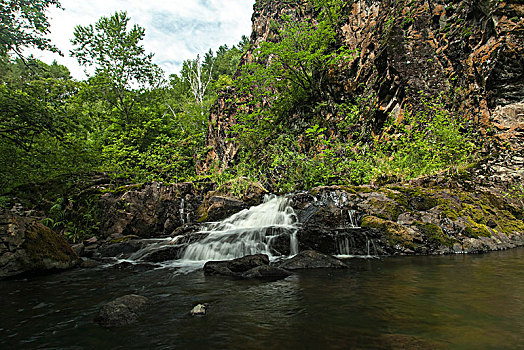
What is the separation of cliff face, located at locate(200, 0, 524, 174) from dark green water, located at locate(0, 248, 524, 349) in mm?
6532

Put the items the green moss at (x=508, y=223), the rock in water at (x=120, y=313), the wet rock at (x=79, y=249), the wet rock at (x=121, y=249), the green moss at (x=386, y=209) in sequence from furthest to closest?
the wet rock at (x=79, y=249)
the wet rock at (x=121, y=249)
the green moss at (x=386, y=209)
the green moss at (x=508, y=223)
the rock in water at (x=120, y=313)

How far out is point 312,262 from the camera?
18.3 ft

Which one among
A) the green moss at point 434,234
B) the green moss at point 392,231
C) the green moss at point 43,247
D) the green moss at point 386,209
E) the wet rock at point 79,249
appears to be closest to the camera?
the green moss at point 43,247

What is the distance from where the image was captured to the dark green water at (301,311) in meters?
2.31

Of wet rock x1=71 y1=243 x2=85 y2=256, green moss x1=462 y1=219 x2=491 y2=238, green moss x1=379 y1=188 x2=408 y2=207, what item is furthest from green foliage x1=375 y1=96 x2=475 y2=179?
wet rock x1=71 y1=243 x2=85 y2=256

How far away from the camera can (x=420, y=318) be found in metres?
2.64

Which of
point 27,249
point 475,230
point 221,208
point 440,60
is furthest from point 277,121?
point 27,249

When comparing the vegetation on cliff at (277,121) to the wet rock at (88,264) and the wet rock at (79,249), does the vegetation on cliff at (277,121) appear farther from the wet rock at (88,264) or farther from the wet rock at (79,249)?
the wet rock at (88,264)

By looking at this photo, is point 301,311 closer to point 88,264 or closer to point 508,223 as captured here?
point 88,264

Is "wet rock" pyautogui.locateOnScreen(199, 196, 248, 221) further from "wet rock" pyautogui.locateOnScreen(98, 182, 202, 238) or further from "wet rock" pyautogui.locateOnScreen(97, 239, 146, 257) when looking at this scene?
"wet rock" pyautogui.locateOnScreen(97, 239, 146, 257)

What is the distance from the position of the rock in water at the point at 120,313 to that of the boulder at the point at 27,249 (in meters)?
4.18

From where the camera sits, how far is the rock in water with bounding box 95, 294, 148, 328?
2.92m

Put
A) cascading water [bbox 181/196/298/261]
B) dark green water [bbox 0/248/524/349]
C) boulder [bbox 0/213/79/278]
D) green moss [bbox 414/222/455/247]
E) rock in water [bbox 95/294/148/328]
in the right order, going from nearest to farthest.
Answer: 1. dark green water [bbox 0/248/524/349]
2. rock in water [bbox 95/294/148/328]
3. boulder [bbox 0/213/79/278]
4. green moss [bbox 414/222/455/247]
5. cascading water [bbox 181/196/298/261]

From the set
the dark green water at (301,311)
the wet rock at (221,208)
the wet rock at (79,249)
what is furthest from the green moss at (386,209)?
the wet rock at (79,249)
